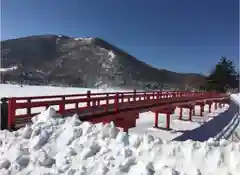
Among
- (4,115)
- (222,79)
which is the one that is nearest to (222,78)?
(222,79)

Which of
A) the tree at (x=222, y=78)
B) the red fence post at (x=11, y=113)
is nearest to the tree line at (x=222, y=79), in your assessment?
the tree at (x=222, y=78)

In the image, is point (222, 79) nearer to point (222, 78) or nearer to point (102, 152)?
point (222, 78)

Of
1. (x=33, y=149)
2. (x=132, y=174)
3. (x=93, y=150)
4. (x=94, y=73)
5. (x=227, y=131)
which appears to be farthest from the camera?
(x=94, y=73)

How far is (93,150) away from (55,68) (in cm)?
17406

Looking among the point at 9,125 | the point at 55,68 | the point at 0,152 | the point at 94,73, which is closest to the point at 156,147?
the point at 0,152

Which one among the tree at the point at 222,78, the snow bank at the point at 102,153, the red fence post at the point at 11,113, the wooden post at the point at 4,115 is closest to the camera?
the snow bank at the point at 102,153

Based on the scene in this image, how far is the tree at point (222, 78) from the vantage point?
245 feet

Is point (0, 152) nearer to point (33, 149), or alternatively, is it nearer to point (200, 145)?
point (33, 149)

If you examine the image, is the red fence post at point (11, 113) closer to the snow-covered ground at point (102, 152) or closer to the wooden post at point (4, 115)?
the wooden post at point (4, 115)

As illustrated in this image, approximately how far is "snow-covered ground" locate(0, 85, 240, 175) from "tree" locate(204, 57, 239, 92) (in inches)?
2855

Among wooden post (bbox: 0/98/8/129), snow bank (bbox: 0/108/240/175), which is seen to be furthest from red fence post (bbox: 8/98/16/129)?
snow bank (bbox: 0/108/240/175)

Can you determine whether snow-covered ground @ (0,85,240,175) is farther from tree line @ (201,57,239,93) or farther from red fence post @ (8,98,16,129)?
tree line @ (201,57,239,93)

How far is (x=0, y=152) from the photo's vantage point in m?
5.81

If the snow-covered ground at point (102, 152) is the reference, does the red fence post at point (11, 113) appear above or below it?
above
